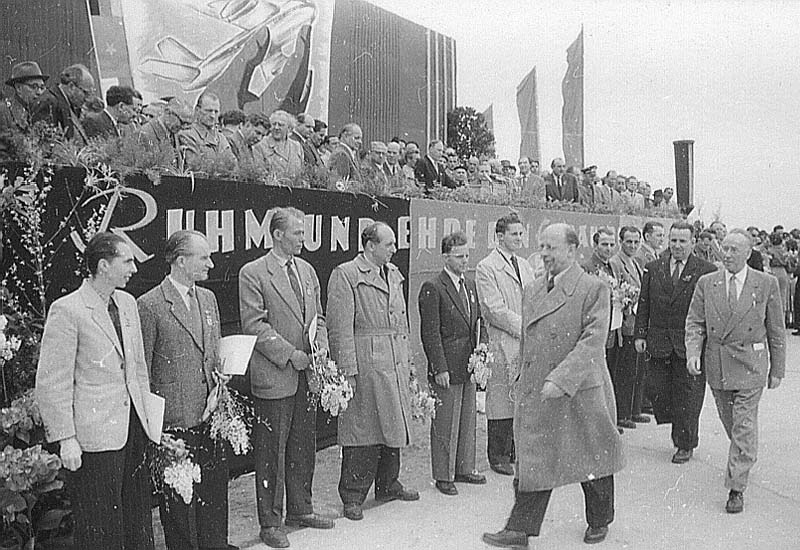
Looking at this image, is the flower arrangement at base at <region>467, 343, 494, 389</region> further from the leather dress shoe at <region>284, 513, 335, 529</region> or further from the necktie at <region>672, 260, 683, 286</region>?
the necktie at <region>672, 260, 683, 286</region>

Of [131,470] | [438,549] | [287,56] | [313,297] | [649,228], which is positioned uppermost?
[287,56]

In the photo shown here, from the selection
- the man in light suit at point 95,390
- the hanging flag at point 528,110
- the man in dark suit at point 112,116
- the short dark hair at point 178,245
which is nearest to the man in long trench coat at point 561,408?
the short dark hair at point 178,245

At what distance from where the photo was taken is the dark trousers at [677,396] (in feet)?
23.5

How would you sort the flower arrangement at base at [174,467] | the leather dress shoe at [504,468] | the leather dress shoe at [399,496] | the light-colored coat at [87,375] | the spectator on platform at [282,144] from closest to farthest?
the light-colored coat at [87,375] → the flower arrangement at base at [174,467] → the leather dress shoe at [399,496] → the leather dress shoe at [504,468] → the spectator on platform at [282,144]

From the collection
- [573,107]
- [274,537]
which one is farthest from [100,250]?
[573,107]

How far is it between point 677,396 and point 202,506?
14.3ft

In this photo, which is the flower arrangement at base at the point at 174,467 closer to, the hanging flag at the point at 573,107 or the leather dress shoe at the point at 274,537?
the leather dress shoe at the point at 274,537

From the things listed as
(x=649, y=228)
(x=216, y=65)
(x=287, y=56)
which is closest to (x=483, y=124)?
(x=287, y=56)

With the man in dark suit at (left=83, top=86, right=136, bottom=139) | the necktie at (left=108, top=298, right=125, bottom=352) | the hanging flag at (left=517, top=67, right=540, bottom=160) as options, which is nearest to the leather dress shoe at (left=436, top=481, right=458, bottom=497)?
the necktie at (left=108, top=298, right=125, bottom=352)

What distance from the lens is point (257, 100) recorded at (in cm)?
1316

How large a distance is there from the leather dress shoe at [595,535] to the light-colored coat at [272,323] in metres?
1.93

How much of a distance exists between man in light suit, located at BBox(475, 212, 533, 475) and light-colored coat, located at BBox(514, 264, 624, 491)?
1634mm

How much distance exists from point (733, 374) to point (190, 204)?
382 cm

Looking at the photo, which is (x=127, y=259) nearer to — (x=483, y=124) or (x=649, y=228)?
(x=649, y=228)
